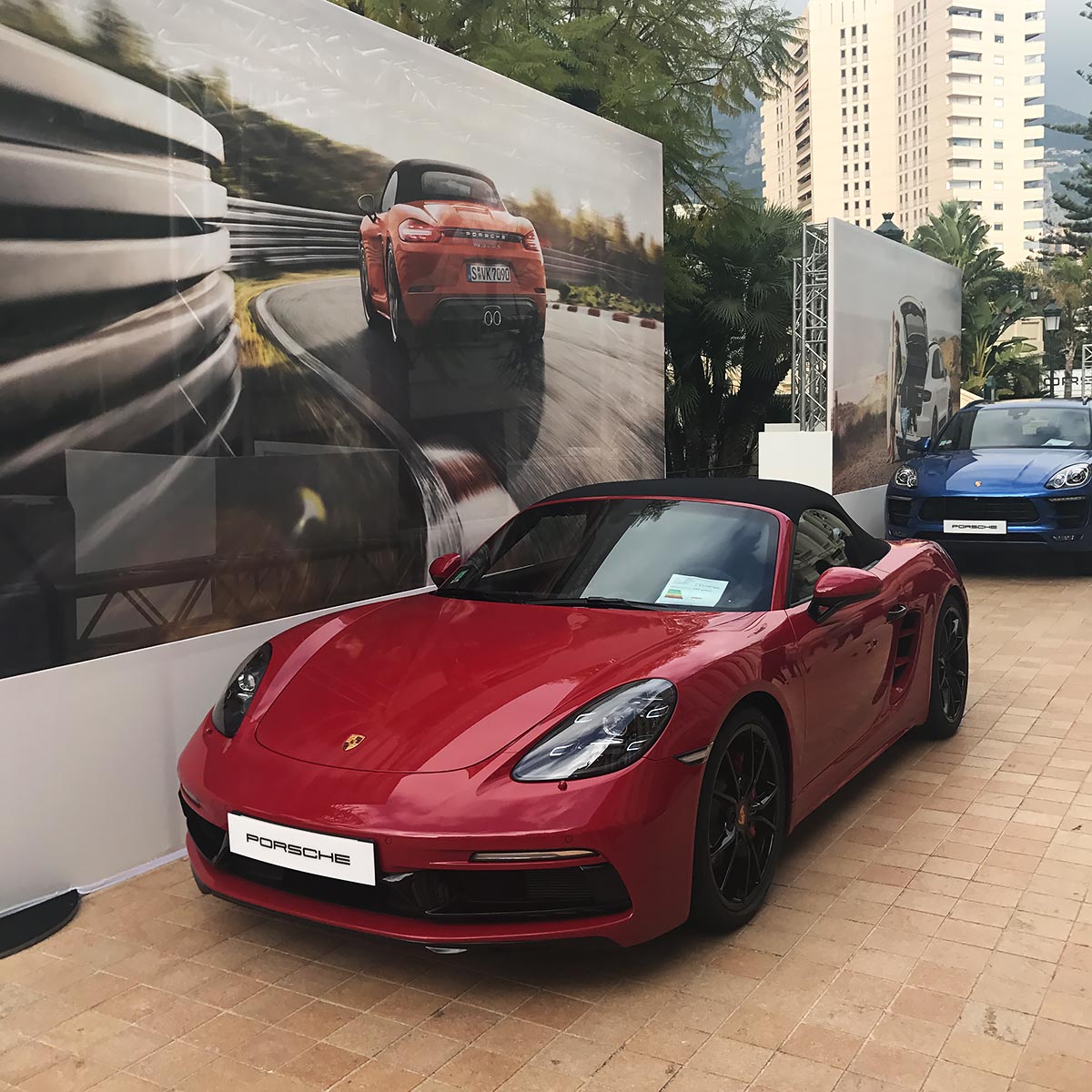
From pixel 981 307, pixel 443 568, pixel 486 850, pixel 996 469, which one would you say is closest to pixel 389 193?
pixel 443 568

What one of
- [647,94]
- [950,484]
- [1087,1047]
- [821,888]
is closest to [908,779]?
[821,888]

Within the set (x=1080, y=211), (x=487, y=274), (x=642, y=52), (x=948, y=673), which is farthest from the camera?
(x=1080, y=211)

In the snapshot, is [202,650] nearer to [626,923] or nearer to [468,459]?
[626,923]

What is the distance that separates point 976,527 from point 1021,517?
15.3 inches

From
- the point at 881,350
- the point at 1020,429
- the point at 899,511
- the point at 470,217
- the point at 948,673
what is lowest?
the point at 948,673

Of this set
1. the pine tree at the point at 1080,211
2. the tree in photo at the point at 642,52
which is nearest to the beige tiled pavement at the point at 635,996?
the tree in photo at the point at 642,52

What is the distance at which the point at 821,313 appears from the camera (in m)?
12.5

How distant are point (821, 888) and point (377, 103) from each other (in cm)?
441

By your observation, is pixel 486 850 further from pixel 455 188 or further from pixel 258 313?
pixel 455 188

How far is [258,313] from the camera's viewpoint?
5.16 meters

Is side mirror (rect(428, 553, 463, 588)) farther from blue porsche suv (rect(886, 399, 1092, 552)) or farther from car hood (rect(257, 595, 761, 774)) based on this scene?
blue porsche suv (rect(886, 399, 1092, 552))

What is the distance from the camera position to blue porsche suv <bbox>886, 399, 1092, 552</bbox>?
1012 cm

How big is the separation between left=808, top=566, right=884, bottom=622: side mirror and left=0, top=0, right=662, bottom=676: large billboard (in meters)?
2.41

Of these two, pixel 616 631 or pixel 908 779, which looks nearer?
pixel 616 631
